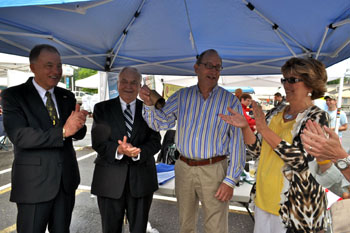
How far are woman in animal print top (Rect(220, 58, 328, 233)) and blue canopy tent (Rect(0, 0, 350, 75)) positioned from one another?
748 mm

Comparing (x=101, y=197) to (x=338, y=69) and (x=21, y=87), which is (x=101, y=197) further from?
(x=338, y=69)

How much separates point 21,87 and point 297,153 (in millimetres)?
2160

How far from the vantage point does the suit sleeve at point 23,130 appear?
5.31 feet

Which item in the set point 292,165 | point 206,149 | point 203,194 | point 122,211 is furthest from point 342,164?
point 122,211

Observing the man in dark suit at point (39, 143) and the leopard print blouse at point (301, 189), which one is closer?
the leopard print blouse at point (301, 189)

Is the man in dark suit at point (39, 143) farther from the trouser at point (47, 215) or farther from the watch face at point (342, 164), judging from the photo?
the watch face at point (342, 164)

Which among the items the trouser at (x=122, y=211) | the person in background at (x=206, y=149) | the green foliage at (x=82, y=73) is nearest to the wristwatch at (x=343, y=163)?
the person in background at (x=206, y=149)

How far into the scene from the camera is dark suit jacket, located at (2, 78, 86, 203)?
164 cm

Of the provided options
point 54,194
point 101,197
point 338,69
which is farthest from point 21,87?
point 338,69

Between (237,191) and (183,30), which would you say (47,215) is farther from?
(183,30)

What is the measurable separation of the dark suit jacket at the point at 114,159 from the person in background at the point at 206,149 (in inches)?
7.9

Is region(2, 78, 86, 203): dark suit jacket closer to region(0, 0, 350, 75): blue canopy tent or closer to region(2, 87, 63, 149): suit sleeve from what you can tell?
region(2, 87, 63, 149): suit sleeve

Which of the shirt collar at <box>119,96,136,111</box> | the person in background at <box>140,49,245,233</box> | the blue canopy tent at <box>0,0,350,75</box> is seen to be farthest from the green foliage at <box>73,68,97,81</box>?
the person in background at <box>140,49,245,233</box>

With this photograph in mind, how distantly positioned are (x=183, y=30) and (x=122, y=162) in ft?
5.86
